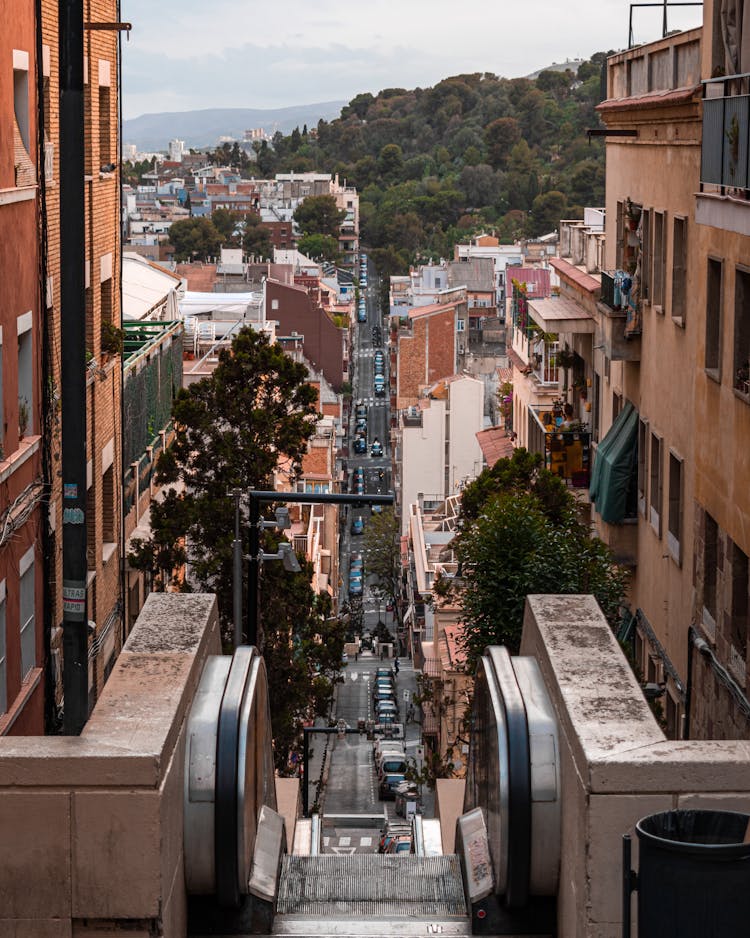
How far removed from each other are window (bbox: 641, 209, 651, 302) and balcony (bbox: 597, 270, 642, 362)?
0.31 m

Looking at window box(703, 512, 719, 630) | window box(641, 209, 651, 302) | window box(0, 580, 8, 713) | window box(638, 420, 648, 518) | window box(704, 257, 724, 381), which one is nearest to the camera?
window box(0, 580, 8, 713)

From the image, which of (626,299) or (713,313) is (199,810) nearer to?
(713,313)

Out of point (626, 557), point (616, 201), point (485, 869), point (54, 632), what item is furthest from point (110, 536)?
point (485, 869)

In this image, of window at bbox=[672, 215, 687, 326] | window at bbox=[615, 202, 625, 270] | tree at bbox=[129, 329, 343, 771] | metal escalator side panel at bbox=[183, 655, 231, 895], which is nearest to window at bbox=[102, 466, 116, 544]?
tree at bbox=[129, 329, 343, 771]

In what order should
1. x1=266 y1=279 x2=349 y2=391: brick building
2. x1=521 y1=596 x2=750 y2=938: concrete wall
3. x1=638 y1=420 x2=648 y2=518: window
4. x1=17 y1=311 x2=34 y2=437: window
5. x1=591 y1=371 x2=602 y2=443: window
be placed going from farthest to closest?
x1=266 y1=279 x2=349 y2=391: brick building → x1=591 y1=371 x2=602 y2=443: window → x1=638 y1=420 x2=648 y2=518: window → x1=17 y1=311 x2=34 y2=437: window → x1=521 y1=596 x2=750 y2=938: concrete wall

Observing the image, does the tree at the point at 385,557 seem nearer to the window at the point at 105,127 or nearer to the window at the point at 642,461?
the window at the point at 105,127

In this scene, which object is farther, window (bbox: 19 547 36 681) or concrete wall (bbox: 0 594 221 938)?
window (bbox: 19 547 36 681)

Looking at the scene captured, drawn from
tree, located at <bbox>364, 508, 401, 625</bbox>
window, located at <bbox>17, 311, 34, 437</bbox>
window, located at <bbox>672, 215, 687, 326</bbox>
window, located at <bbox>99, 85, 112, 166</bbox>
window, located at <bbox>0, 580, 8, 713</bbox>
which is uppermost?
window, located at <bbox>99, 85, 112, 166</bbox>

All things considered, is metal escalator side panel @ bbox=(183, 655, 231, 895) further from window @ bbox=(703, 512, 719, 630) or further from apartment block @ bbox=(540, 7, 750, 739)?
window @ bbox=(703, 512, 719, 630)

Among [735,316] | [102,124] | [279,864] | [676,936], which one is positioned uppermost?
[102,124]

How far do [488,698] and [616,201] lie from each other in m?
17.2

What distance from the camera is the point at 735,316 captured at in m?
15.3

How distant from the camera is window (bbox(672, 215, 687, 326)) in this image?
18984mm

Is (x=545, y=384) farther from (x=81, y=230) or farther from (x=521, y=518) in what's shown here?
(x=81, y=230)
